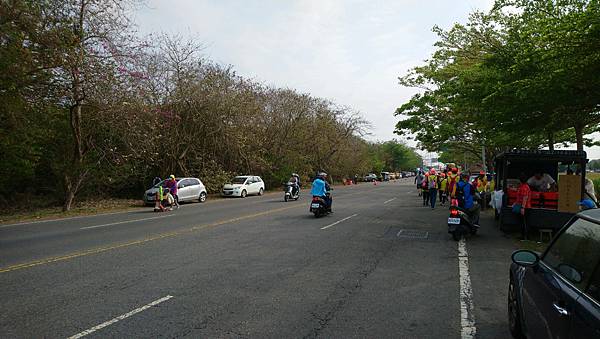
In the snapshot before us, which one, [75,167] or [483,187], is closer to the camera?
[483,187]

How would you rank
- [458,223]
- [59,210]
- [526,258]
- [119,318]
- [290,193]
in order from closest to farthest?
[526,258], [119,318], [458,223], [59,210], [290,193]

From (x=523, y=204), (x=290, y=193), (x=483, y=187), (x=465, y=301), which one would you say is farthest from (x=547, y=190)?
(x=290, y=193)

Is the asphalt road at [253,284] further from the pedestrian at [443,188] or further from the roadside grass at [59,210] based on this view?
the pedestrian at [443,188]

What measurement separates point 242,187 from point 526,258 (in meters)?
27.3

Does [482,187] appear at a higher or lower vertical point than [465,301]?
higher

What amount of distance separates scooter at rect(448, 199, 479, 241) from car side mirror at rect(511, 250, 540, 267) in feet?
22.9

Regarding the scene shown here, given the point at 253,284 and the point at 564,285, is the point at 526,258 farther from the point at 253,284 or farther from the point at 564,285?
the point at 253,284

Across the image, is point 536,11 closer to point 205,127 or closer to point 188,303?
point 188,303

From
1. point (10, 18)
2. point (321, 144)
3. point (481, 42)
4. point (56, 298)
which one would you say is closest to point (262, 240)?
point (56, 298)

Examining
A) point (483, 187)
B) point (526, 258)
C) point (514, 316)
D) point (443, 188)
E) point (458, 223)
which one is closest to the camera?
point (526, 258)

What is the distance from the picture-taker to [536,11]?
10.9 metres

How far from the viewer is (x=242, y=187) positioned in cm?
3025

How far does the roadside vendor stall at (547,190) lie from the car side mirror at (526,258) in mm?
7914

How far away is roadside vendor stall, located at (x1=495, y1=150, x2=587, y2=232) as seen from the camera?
10594 mm
